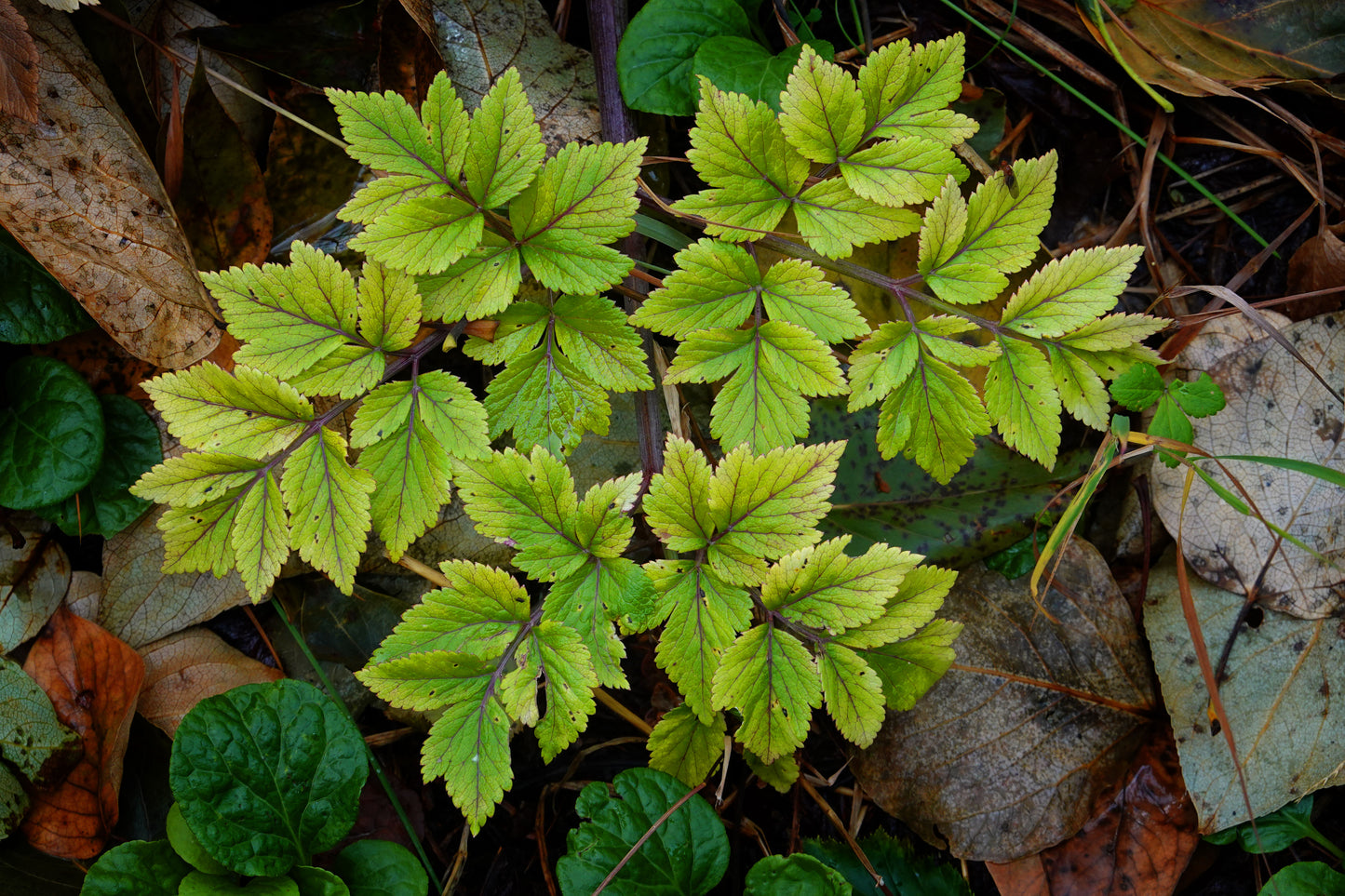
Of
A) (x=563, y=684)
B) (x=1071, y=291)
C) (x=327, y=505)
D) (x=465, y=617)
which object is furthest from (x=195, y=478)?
(x=1071, y=291)

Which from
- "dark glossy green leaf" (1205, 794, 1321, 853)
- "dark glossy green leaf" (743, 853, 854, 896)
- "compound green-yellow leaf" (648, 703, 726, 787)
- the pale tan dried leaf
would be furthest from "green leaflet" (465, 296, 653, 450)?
"dark glossy green leaf" (1205, 794, 1321, 853)

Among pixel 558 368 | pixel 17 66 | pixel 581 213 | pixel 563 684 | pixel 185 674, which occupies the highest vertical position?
pixel 17 66

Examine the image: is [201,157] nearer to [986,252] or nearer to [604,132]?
[604,132]

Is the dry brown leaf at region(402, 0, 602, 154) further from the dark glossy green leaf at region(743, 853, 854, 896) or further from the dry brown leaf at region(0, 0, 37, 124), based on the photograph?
the dark glossy green leaf at region(743, 853, 854, 896)

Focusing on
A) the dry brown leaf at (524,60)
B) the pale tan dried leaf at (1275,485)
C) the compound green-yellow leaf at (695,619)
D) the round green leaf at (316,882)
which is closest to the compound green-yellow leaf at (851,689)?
the compound green-yellow leaf at (695,619)

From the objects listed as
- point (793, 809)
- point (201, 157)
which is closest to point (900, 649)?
point (793, 809)

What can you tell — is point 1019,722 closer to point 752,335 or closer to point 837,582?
point 837,582
